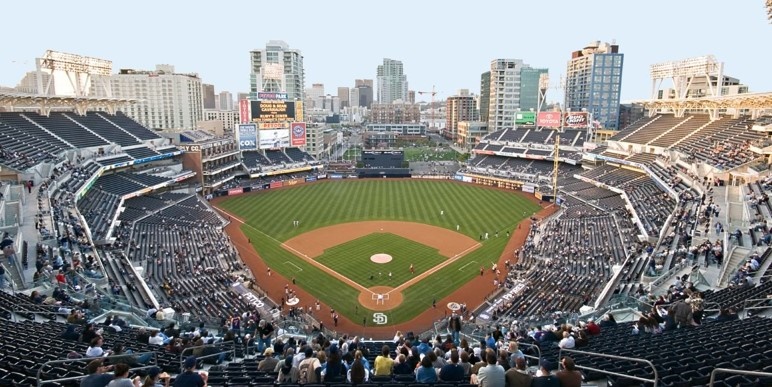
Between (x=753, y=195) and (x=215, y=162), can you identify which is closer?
(x=753, y=195)

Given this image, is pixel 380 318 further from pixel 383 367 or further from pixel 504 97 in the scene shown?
pixel 504 97

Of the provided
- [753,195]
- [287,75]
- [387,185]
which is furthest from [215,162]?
[287,75]

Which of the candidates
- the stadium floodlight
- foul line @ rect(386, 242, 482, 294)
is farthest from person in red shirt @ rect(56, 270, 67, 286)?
the stadium floodlight

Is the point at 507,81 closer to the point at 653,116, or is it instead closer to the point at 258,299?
the point at 653,116

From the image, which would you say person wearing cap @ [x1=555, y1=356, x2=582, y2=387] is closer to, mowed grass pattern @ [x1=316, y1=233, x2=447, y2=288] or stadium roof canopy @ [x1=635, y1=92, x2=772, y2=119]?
mowed grass pattern @ [x1=316, y1=233, x2=447, y2=288]

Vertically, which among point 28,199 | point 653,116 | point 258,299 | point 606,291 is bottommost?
point 258,299

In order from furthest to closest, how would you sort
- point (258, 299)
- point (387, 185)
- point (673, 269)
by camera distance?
point (387, 185)
point (258, 299)
point (673, 269)

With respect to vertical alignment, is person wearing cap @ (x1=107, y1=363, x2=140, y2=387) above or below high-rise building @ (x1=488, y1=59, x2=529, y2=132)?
below
